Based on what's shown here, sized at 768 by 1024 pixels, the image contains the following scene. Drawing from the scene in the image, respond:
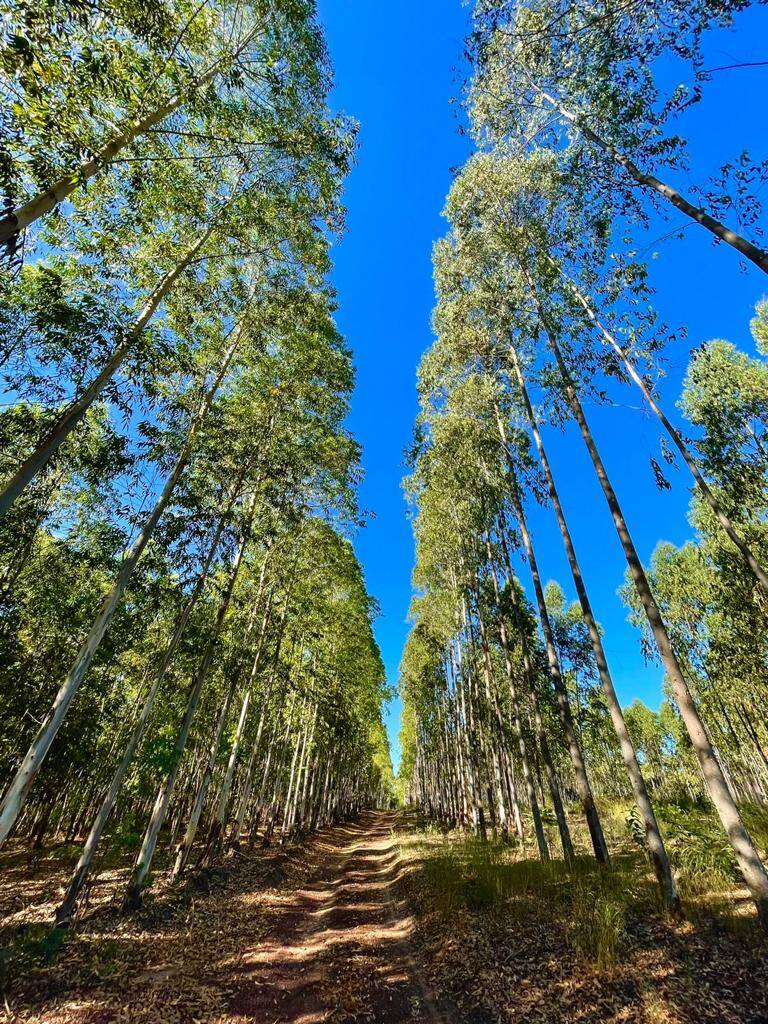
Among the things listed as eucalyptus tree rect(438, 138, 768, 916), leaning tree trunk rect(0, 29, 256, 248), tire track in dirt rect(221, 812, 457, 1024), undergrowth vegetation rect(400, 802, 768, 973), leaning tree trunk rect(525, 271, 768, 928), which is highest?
eucalyptus tree rect(438, 138, 768, 916)

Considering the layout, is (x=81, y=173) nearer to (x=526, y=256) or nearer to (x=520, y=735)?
(x=526, y=256)

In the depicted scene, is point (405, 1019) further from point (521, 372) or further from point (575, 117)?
point (575, 117)

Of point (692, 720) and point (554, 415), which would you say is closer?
point (692, 720)

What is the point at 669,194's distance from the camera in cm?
640

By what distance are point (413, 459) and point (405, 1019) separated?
564 inches

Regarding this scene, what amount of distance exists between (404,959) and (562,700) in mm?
5583

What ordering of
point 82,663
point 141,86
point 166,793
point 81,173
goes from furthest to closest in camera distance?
point 166,793
point 82,663
point 141,86
point 81,173

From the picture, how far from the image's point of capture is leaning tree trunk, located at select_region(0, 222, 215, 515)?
494 cm

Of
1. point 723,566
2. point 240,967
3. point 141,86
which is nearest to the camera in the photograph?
point 141,86

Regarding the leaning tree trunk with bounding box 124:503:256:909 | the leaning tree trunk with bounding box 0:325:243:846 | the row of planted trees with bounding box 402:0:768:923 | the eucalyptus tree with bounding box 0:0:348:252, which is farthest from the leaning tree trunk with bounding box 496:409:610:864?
the eucalyptus tree with bounding box 0:0:348:252

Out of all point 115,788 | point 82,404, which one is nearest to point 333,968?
point 115,788

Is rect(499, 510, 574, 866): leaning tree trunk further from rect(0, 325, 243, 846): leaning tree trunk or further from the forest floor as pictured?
rect(0, 325, 243, 846): leaning tree trunk

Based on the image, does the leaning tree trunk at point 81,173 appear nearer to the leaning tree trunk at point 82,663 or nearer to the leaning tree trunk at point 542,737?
the leaning tree trunk at point 82,663

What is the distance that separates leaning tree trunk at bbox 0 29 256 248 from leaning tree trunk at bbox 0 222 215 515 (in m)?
1.95
